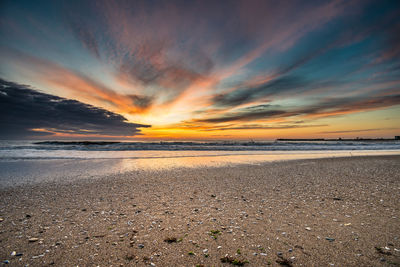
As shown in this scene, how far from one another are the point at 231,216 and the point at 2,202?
8171mm

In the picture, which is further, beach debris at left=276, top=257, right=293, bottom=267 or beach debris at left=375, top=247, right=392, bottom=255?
beach debris at left=375, top=247, right=392, bottom=255

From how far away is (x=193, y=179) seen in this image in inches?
391

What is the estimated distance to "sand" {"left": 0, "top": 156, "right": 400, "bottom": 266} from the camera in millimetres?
3529

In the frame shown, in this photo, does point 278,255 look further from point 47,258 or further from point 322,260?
point 47,258

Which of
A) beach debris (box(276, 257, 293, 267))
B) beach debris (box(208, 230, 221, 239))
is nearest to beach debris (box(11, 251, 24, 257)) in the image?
beach debris (box(208, 230, 221, 239))

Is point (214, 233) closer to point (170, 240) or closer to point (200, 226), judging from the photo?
point (200, 226)

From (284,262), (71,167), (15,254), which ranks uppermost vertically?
(71,167)

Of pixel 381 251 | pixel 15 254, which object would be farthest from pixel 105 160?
pixel 381 251

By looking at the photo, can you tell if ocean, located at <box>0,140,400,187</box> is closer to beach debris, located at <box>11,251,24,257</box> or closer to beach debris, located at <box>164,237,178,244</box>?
beach debris, located at <box>11,251,24,257</box>

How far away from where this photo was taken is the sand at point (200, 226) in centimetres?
353

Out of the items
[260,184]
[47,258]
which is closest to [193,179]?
[260,184]

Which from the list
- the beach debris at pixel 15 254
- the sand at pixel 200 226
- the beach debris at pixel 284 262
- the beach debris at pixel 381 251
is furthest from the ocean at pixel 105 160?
the beach debris at pixel 381 251

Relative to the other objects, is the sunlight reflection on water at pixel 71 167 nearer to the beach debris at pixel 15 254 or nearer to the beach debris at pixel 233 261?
the beach debris at pixel 15 254

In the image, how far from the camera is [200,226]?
4.71 metres
